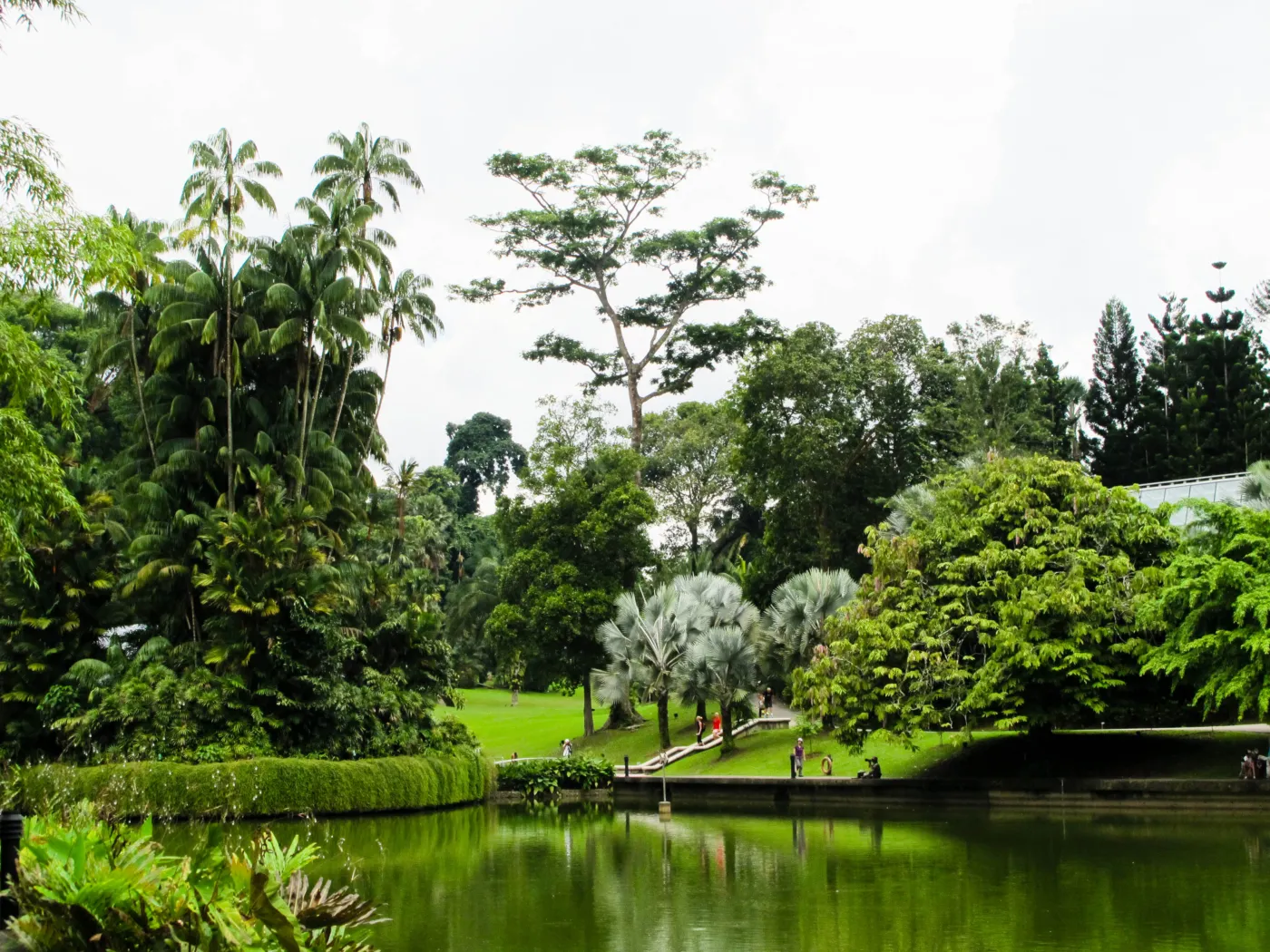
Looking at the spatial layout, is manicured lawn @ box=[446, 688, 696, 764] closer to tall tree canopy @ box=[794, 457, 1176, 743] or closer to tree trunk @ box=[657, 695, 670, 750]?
tree trunk @ box=[657, 695, 670, 750]

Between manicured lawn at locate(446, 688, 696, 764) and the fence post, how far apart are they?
107 feet

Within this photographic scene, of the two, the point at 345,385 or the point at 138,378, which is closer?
the point at 138,378

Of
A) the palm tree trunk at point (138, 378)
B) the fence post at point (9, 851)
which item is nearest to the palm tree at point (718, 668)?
the palm tree trunk at point (138, 378)

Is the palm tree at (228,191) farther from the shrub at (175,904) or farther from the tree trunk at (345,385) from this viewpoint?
the shrub at (175,904)

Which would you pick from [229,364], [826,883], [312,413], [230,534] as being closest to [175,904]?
[826,883]

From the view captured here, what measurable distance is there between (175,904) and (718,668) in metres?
30.7

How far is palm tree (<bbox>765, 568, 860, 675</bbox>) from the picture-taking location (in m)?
38.0

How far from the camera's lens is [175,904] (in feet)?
24.7

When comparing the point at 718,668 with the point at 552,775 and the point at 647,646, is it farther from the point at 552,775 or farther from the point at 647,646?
the point at 552,775

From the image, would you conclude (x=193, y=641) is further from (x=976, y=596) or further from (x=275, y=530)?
(x=976, y=596)

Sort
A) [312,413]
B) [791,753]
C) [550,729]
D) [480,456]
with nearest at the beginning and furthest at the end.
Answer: [312,413]
[791,753]
[550,729]
[480,456]

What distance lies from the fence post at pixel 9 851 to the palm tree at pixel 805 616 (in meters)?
30.4

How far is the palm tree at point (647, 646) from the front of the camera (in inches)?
1547

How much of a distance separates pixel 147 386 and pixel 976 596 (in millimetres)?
22808
